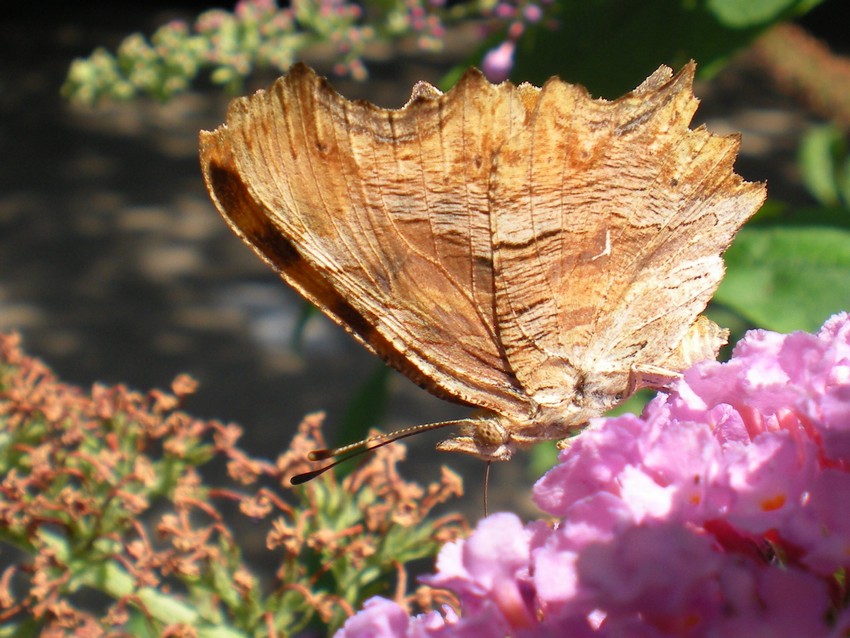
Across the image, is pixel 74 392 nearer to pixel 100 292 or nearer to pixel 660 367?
pixel 660 367

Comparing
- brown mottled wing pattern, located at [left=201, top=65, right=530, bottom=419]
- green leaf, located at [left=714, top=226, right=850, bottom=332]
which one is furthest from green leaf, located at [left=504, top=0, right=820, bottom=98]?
brown mottled wing pattern, located at [left=201, top=65, right=530, bottom=419]

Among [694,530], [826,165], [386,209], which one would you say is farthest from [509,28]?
[694,530]

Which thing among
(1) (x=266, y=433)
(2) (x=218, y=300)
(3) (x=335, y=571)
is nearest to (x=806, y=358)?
(3) (x=335, y=571)

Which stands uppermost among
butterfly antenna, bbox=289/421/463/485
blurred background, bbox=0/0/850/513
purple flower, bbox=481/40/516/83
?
blurred background, bbox=0/0/850/513

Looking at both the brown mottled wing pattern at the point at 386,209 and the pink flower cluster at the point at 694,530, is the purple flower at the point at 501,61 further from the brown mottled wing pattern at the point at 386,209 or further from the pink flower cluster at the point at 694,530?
the pink flower cluster at the point at 694,530

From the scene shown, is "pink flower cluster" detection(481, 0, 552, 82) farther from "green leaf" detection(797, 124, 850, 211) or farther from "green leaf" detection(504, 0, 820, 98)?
"green leaf" detection(797, 124, 850, 211)

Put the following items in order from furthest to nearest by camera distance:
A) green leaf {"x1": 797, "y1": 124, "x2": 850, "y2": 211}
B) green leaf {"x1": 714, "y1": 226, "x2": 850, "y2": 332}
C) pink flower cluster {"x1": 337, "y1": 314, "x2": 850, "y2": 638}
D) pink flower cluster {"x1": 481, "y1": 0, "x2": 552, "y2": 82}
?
green leaf {"x1": 797, "y1": 124, "x2": 850, "y2": 211} < pink flower cluster {"x1": 481, "y1": 0, "x2": 552, "y2": 82} < green leaf {"x1": 714, "y1": 226, "x2": 850, "y2": 332} < pink flower cluster {"x1": 337, "y1": 314, "x2": 850, "y2": 638}
